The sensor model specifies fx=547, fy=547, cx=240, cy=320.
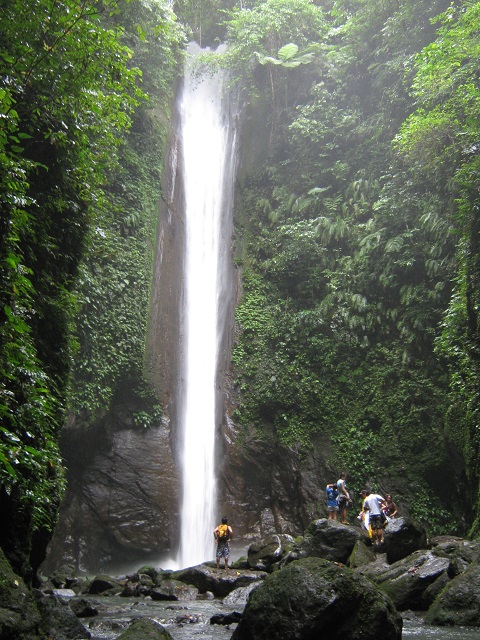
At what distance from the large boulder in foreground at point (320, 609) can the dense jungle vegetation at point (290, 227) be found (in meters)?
2.63

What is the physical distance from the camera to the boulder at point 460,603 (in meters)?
6.35

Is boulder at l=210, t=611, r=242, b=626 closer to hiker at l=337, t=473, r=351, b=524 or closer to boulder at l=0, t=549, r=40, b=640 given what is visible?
boulder at l=0, t=549, r=40, b=640

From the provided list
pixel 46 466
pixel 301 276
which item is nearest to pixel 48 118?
pixel 46 466

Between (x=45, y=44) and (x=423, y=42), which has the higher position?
(x=423, y=42)

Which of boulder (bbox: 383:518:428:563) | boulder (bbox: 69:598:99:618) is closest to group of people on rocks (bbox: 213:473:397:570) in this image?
boulder (bbox: 383:518:428:563)

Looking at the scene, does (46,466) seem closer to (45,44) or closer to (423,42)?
(45,44)

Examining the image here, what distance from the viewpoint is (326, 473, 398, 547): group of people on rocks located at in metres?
10.5

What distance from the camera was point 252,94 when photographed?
22891 mm

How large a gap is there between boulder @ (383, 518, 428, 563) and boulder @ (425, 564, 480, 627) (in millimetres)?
3204

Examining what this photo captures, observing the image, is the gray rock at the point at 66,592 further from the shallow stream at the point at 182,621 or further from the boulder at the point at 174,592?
the boulder at the point at 174,592

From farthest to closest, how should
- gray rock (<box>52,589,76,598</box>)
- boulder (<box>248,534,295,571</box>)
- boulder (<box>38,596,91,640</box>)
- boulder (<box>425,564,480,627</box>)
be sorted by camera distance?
boulder (<box>248,534,295,571</box>)
gray rock (<box>52,589,76,598</box>)
boulder (<box>425,564,480,627</box>)
boulder (<box>38,596,91,640</box>)

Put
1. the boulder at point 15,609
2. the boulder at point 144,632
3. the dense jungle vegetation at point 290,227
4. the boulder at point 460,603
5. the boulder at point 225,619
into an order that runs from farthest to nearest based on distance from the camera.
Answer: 1. the dense jungle vegetation at point 290,227
2. the boulder at point 225,619
3. the boulder at point 460,603
4. the boulder at point 144,632
5. the boulder at point 15,609

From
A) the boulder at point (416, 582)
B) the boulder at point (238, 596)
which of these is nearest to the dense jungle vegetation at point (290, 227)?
the boulder at point (416, 582)

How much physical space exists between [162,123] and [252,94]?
429 centimetres
